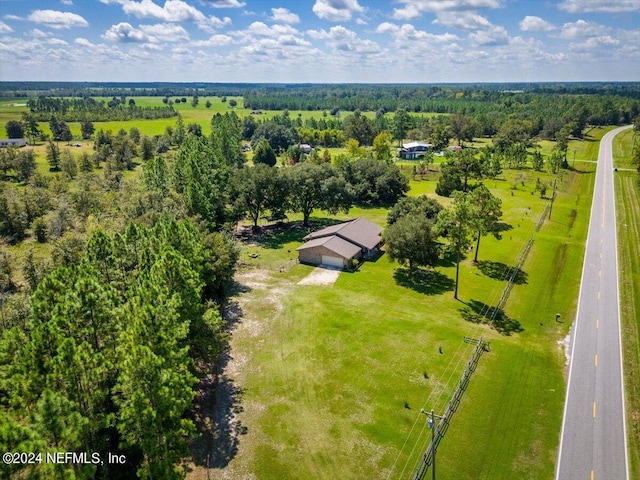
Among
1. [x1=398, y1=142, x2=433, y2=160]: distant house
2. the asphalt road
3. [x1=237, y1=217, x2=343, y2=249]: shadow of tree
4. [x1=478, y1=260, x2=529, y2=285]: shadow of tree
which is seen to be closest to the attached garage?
[x1=237, y1=217, x2=343, y2=249]: shadow of tree

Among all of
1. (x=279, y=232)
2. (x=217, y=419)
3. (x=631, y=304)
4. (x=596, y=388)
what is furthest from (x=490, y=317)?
(x=279, y=232)

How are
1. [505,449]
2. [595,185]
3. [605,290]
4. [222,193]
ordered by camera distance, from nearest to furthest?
[505,449] → [605,290] → [222,193] → [595,185]

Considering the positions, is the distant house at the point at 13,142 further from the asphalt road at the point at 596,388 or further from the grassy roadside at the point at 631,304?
the grassy roadside at the point at 631,304

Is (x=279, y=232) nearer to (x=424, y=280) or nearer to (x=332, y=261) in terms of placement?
(x=332, y=261)

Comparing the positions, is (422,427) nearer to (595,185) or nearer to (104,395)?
(104,395)

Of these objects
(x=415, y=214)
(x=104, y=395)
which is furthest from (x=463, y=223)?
(x=104, y=395)

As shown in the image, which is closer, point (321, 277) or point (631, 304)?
point (631, 304)

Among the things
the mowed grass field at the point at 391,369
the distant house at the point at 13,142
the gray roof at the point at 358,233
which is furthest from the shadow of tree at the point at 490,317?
the distant house at the point at 13,142
